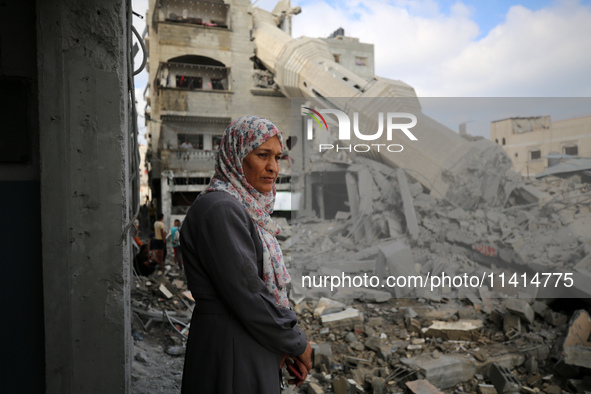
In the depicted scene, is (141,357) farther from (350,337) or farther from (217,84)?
(217,84)

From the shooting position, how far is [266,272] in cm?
149

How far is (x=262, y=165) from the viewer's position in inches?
61.9

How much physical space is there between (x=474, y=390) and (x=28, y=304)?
4056mm

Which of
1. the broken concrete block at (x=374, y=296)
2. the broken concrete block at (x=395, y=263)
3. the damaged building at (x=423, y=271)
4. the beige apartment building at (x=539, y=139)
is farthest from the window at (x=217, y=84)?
the broken concrete block at (x=374, y=296)

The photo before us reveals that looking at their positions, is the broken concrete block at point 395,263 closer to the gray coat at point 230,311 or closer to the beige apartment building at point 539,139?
the beige apartment building at point 539,139

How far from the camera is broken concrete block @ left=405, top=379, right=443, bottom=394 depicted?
12.0 ft

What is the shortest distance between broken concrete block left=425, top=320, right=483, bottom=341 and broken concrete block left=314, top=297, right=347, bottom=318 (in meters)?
1.48

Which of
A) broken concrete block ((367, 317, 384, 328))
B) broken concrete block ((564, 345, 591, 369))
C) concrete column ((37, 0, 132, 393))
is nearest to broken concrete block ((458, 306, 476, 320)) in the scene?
broken concrete block ((367, 317, 384, 328))

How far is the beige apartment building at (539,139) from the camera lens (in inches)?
360

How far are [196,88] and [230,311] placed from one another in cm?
2012

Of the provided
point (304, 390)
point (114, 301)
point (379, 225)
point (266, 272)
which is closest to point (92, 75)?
point (114, 301)

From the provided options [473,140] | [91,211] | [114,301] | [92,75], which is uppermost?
[473,140]

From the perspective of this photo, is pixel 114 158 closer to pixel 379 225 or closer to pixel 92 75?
pixel 92 75

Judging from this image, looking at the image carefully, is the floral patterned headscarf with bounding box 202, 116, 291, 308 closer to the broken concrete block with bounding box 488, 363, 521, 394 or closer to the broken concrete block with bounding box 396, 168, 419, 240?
the broken concrete block with bounding box 488, 363, 521, 394
